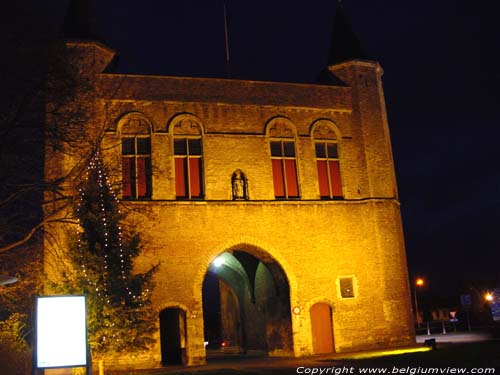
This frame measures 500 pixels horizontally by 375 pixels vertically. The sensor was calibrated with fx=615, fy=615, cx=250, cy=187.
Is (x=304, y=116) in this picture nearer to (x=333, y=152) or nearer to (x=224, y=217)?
(x=333, y=152)

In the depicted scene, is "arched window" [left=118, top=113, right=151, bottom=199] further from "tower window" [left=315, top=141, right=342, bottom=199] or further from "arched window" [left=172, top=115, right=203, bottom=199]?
"tower window" [left=315, top=141, right=342, bottom=199]

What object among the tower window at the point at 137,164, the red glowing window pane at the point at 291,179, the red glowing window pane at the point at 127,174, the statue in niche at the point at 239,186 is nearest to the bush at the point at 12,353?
the red glowing window pane at the point at 127,174

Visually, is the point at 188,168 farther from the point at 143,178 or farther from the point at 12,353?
the point at 12,353

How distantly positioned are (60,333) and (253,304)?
1810 centimetres

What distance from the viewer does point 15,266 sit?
2061 centimetres

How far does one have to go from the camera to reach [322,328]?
24.1m

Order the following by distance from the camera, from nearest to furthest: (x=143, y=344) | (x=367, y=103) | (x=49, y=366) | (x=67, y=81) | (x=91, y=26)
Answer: (x=49, y=366)
(x=67, y=81)
(x=143, y=344)
(x=91, y=26)
(x=367, y=103)

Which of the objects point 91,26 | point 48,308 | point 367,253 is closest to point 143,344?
point 48,308

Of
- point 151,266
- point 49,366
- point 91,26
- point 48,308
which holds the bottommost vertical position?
point 49,366

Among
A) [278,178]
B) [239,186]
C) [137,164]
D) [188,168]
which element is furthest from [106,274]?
[278,178]

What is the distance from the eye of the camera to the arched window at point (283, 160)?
24.8 meters

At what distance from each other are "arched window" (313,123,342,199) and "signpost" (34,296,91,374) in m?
15.0

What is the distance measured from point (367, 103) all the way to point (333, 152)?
273 centimetres

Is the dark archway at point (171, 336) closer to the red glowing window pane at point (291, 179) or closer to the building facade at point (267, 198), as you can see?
the building facade at point (267, 198)
